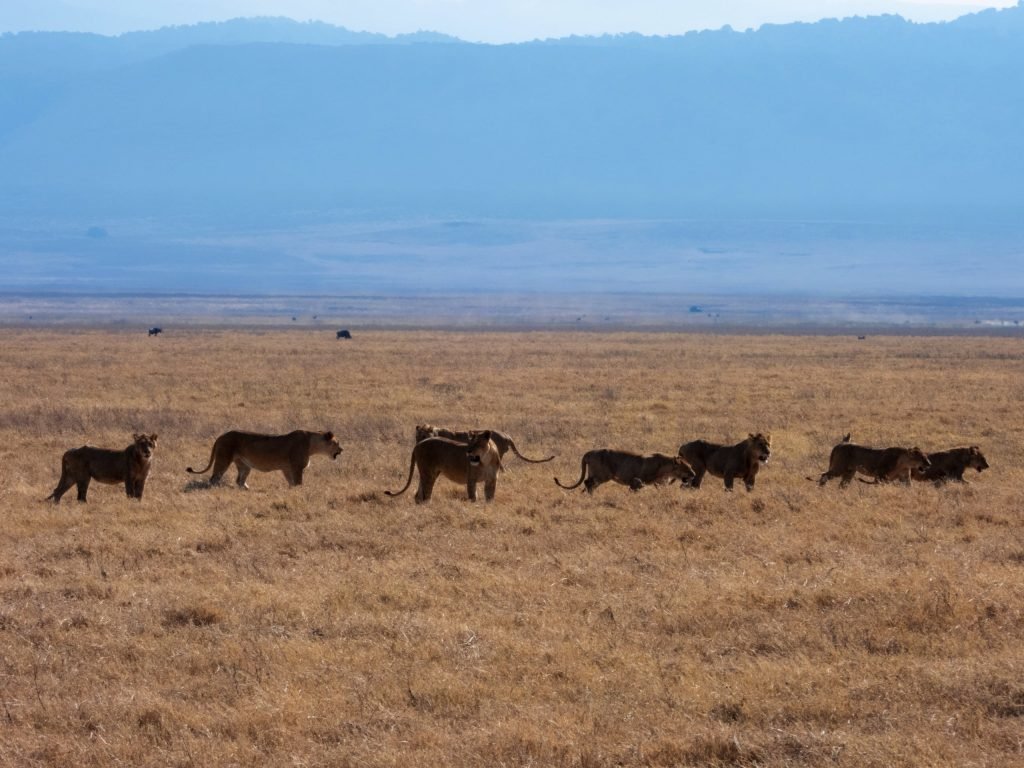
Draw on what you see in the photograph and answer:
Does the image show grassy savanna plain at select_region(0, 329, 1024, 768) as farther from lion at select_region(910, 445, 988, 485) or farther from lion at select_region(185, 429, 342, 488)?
lion at select_region(910, 445, 988, 485)

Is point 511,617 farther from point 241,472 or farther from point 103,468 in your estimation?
point 241,472

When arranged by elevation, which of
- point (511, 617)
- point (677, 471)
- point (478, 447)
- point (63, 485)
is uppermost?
point (478, 447)

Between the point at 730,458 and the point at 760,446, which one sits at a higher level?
the point at 760,446

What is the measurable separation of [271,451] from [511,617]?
6.88 metres

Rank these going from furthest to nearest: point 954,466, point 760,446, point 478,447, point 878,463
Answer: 1. point 954,466
2. point 878,463
3. point 760,446
4. point 478,447

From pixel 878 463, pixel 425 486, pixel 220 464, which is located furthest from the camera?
pixel 878 463

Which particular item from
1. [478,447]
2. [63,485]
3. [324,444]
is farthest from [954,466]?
[63,485]

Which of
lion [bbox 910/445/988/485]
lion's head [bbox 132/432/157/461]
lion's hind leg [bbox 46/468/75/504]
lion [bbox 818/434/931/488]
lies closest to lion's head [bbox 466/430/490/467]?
lion's head [bbox 132/432/157/461]

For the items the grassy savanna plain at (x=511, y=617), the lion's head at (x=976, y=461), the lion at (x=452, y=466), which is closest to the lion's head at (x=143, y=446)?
the grassy savanna plain at (x=511, y=617)

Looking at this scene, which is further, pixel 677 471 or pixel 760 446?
A: pixel 677 471

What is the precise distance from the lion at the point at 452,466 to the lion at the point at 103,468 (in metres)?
2.62

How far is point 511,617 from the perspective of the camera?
10.2m

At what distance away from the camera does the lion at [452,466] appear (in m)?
15.2

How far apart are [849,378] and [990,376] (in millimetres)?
4087
